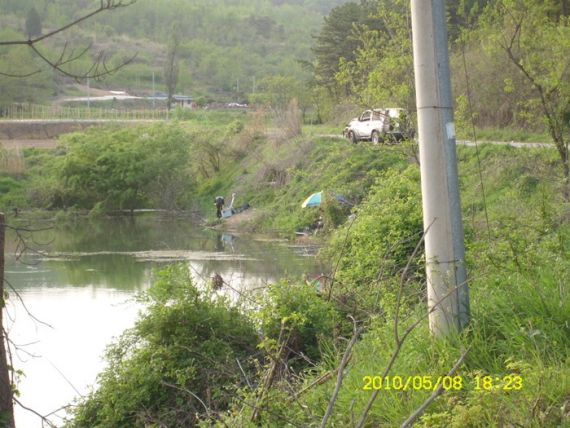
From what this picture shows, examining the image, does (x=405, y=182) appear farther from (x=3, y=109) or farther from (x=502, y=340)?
(x=3, y=109)

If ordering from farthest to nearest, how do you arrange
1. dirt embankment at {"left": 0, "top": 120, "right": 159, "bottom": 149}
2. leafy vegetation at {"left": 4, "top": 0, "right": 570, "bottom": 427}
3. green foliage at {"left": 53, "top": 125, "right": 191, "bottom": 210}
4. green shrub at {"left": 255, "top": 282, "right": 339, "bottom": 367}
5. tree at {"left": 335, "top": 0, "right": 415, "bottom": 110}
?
dirt embankment at {"left": 0, "top": 120, "right": 159, "bottom": 149}
green foliage at {"left": 53, "top": 125, "right": 191, "bottom": 210}
tree at {"left": 335, "top": 0, "right": 415, "bottom": 110}
green shrub at {"left": 255, "top": 282, "right": 339, "bottom": 367}
leafy vegetation at {"left": 4, "top": 0, "right": 570, "bottom": 427}

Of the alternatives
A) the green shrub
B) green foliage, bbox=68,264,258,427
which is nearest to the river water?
green foliage, bbox=68,264,258,427

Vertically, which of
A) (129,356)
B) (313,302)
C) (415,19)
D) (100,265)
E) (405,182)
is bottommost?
(100,265)

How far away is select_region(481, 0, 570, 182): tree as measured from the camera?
1665cm

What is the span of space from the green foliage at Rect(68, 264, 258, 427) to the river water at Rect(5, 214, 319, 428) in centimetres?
73

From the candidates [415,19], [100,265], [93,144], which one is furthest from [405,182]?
[93,144]

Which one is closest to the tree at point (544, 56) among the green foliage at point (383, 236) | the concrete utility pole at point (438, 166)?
the green foliage at point (383, 236)

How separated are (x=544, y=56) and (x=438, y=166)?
44.7ft

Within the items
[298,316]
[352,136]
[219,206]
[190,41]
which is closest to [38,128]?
[219,206]

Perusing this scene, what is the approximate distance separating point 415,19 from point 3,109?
266ft

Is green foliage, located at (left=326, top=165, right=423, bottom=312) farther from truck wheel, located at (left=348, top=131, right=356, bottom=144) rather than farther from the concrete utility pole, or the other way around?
truck wheel, located at (left=348, top=131, right=356, bottom=144)

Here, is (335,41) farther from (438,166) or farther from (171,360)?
(438,166)

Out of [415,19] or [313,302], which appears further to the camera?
[313,302]

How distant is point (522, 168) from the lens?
2550 centimetres
